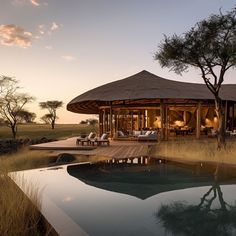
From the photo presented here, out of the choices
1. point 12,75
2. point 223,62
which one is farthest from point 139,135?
point 12,75

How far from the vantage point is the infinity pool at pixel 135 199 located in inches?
225

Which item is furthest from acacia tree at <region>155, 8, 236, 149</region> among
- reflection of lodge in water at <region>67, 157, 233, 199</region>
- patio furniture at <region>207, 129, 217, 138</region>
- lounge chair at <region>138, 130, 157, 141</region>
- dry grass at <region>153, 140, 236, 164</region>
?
patio furniture at <region>207, 129, 217, 138</region>

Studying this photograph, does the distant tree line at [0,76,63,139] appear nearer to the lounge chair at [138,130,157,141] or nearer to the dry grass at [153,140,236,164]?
the lounge chair at [138,130,157,141]

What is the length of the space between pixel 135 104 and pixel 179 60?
701cm

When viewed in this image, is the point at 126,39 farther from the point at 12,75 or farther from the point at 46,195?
the point at 12,75

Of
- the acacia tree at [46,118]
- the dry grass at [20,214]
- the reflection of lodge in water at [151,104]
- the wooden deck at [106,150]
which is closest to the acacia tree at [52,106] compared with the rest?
the acacia tree at [46,118]

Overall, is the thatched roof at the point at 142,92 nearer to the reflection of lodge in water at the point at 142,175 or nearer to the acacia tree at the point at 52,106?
the reflection of lodge in water at the point at 142,175

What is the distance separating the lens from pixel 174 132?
23.3 meters

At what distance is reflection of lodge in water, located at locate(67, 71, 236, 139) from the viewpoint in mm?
19500

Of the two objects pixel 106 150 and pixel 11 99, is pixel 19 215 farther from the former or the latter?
pixel 11 99

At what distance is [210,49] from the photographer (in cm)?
1550

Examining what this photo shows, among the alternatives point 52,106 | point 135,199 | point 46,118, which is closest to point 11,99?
point 52,106

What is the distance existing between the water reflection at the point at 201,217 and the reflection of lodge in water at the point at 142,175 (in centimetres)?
123

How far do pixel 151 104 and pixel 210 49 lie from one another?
8.76 m
